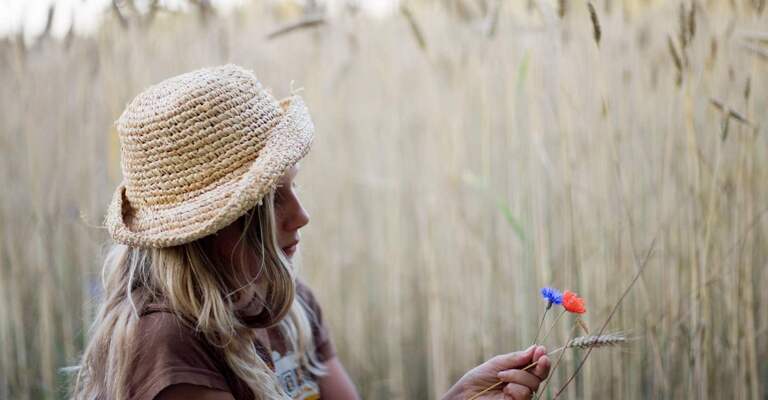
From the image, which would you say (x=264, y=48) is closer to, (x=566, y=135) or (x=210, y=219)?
(x=566, y=135)

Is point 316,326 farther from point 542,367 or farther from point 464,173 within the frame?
point 464,173

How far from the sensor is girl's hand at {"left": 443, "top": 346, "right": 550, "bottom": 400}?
34.2 inches

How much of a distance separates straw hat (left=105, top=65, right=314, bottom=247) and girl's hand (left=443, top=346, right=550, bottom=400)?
0.37m

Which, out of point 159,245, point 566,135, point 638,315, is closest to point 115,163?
point 159,245

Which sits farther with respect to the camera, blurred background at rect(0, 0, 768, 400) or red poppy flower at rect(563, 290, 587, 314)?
blurred background at rect(0, 0, 768, 400)

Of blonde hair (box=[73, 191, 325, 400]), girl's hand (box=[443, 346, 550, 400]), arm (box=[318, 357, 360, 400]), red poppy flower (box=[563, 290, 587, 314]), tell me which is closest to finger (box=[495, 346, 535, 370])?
girl's hand (box=[443, 346, 550, 400])

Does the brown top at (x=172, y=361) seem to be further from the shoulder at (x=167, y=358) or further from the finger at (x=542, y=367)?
the finger at (x=542, y=367)

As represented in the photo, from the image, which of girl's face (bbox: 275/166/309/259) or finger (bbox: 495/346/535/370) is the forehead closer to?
girl's face (bbox: 275/166/309/259)

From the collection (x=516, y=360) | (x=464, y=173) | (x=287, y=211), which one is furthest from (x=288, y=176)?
(x=464, y=173)

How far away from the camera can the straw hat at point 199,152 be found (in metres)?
0.93

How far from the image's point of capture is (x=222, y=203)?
92cm

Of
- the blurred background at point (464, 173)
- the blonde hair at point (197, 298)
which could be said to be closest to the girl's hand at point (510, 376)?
the blonde hair at point (197, 298)

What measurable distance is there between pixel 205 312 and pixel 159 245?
107 millimetres

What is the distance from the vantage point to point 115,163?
5.98 ft
